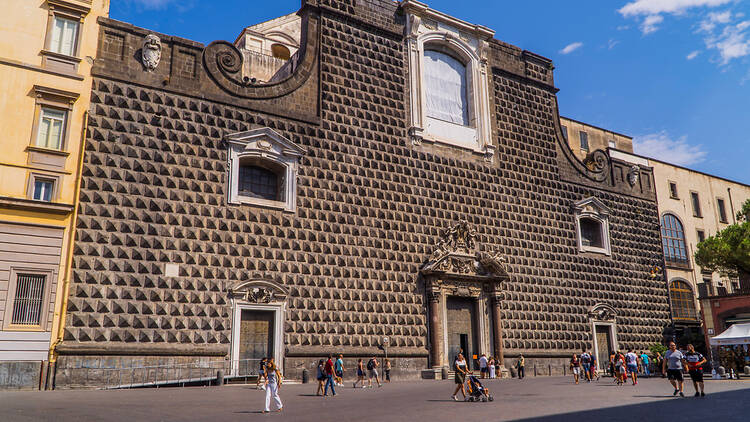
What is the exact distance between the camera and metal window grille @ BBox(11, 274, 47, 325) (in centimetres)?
1560

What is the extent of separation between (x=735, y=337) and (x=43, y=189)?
78.6ft

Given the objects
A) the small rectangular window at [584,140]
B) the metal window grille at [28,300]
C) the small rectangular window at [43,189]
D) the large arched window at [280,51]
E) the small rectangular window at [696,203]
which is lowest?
the metal window grille at [28,300]

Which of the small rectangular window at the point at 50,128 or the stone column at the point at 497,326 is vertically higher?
the small rectangular window at the point at 50,128

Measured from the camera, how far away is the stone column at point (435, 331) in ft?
72.0

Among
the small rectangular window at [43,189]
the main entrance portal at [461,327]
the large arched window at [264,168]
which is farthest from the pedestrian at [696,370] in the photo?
the small rectangular window at [43,189]

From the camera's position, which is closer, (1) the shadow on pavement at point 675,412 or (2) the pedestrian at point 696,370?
(1) the shadow on pavement at point 675,412

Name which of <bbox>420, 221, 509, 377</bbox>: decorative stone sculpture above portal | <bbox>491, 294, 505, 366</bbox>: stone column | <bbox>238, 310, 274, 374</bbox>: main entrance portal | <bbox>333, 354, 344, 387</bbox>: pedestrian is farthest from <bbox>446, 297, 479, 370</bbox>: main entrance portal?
<bbox>238, 310, 274, 374</bbox>: main entrance portal

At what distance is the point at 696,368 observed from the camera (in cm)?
1412

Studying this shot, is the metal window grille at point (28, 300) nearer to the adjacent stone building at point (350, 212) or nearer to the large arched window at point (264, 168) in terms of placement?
the adjacent stone building at point (350, 212)

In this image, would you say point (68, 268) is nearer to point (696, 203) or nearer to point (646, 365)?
point (646, 365)

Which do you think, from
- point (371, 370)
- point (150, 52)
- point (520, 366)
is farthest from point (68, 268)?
point (520, 366)

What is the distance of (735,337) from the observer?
22.7 m

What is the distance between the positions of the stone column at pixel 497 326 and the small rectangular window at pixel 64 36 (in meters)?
17.2

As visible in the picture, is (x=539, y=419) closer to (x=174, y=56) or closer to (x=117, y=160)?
(x=117, y=160)
